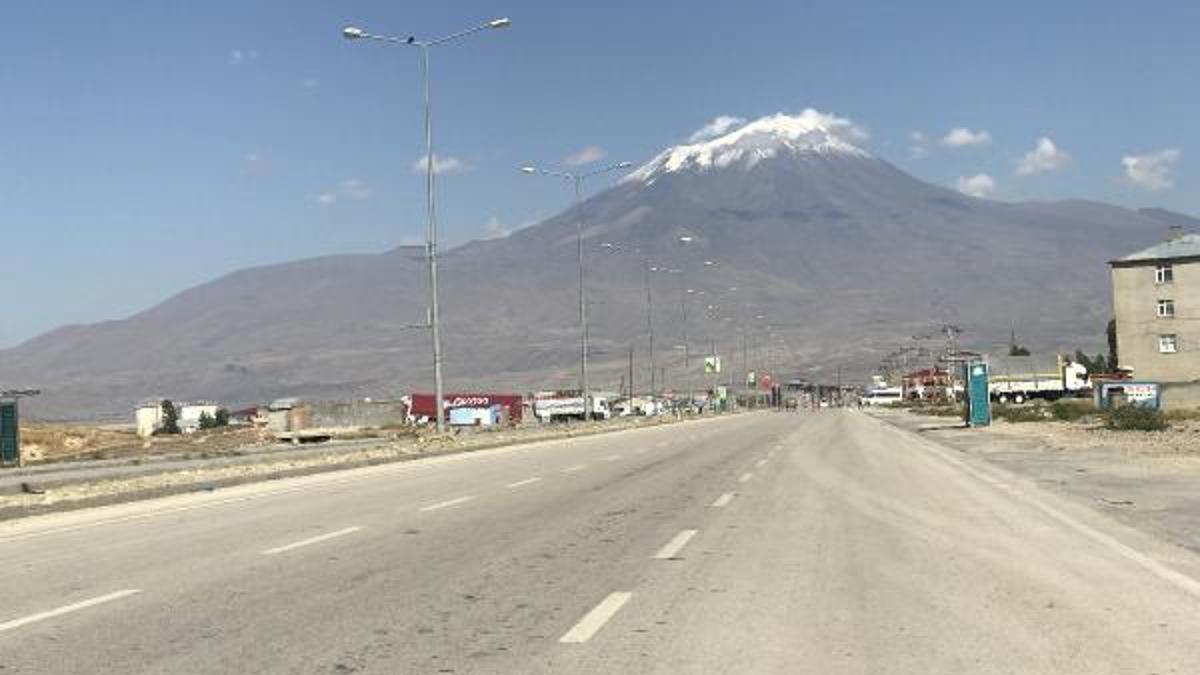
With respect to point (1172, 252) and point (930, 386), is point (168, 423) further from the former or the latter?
point (930, 386)

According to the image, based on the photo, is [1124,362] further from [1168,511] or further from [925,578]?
[925,578]

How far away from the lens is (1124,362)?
112312mm

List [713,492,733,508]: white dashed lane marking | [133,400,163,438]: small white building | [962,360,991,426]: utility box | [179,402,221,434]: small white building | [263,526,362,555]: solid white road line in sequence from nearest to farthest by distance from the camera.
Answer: [263,526,362,555]: solid white road line → [713,492,733,508]: white dashed lane marking → [962,360,991,426]: utility box → [133,400,163,438]: small white building → [179,402,221,434]: small white building

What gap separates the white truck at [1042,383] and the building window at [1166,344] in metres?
47.3

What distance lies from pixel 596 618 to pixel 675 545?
14.7ft

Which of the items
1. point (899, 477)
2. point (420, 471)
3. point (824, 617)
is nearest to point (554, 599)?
point (824, 617)

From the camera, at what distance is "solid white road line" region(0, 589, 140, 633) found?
1017 centimetres

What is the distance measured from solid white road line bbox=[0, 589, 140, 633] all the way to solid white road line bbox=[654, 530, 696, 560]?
472 cm

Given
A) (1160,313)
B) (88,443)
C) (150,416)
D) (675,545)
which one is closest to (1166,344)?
(1160,313)

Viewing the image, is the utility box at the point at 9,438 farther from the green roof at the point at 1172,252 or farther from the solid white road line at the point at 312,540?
the green roof at the point at 1172,252

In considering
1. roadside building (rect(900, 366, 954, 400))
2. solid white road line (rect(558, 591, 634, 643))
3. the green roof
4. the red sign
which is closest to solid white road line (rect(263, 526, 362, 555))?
solid white road line (rect(558, 591, 634, 643))

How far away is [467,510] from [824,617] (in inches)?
397

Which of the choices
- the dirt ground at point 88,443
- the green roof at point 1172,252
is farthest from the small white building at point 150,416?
the green roof at point 1172,252

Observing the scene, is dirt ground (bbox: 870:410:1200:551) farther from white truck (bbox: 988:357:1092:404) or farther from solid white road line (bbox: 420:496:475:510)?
white truck (bbox: 988:357:1092:404)
